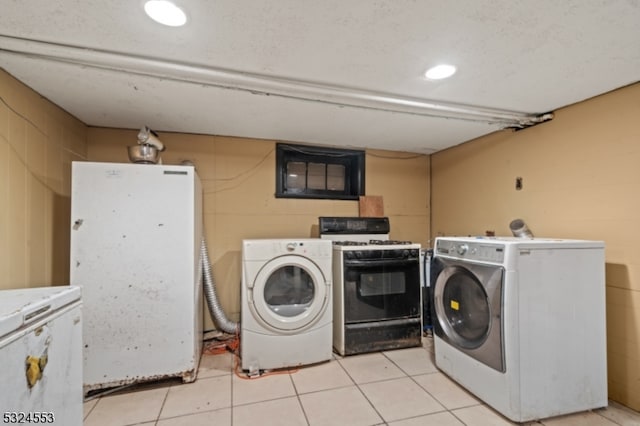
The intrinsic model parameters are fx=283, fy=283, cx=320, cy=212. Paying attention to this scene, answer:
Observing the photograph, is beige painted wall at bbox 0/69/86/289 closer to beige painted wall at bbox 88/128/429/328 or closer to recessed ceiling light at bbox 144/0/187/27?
beige painted wall at bbox 88/128/429/328

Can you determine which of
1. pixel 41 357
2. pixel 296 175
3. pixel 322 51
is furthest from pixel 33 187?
pixel 296 175

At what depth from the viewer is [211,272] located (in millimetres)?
2787

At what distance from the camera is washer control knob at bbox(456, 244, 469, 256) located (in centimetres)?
194

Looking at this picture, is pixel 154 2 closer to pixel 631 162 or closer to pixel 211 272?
pixel 211 272

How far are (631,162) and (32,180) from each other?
3.89 meters

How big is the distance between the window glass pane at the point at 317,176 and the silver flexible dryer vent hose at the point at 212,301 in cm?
136

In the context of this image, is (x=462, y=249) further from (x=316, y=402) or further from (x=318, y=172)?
(x=318, y=172)

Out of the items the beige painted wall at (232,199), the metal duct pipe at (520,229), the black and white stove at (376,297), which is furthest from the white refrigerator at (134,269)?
the metal duct pipe at (520,229)

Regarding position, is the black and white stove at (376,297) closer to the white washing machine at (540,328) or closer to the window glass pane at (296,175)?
the white washing machine at (540,328)

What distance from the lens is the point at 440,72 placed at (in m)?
1.72

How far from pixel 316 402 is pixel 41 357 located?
1.46 meters

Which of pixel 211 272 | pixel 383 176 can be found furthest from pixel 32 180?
pixel 383 176

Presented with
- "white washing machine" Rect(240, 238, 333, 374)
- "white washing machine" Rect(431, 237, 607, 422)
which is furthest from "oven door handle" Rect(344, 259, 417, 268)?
"white washing machine" Rect(431, 237, 607, 422)

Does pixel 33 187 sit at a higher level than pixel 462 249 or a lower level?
higher
